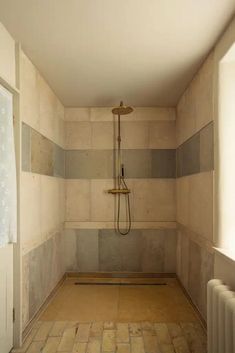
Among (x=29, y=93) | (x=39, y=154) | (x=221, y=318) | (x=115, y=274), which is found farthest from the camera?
(x=115, y=274)

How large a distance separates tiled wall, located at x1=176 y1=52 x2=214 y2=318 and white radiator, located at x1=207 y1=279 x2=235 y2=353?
0.46m

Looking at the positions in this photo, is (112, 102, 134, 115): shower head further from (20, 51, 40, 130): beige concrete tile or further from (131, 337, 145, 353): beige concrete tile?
(131, 337, 145, 353): beige concrete tile

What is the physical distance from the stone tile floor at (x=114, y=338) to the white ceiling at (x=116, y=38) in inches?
90.7

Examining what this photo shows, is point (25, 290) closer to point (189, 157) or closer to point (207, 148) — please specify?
point (207, 148)

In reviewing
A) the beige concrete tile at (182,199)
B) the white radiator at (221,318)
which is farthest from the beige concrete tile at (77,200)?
the white radiator at (221,318)

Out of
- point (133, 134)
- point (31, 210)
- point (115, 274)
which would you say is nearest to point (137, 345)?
point (31, 210)

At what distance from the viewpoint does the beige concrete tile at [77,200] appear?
12.0 ft

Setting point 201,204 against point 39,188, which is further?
point 39,188

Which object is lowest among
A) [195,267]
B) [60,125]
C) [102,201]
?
[195,267]

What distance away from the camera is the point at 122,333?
224 cm

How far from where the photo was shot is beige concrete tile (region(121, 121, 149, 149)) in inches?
144

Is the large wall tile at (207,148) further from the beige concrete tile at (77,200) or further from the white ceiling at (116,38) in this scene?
the beige concrete tile at (77,200)

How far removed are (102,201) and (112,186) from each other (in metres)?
0.24

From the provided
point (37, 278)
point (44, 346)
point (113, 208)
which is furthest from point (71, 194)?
point (44, 346)
